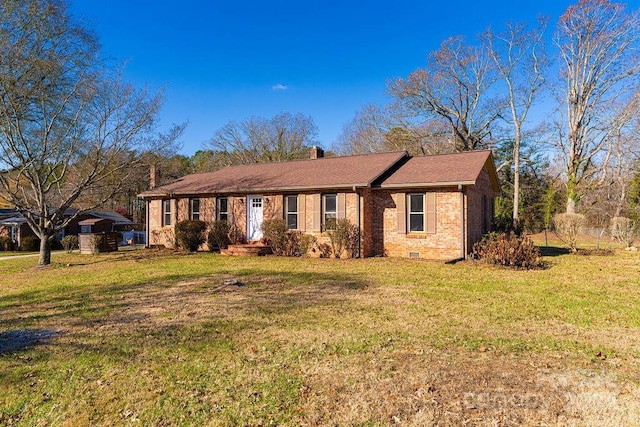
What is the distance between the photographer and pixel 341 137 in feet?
126

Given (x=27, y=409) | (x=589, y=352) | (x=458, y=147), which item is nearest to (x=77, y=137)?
(x=27, y=409)

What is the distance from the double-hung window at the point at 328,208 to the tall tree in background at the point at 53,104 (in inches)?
302

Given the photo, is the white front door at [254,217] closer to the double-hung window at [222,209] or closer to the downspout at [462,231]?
the double-hung window at [222,209]

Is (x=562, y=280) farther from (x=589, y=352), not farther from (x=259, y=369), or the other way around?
(x=259, y=369)

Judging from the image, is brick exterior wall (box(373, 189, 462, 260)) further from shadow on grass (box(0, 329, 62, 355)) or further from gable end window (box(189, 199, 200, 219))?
shadow on grass (box(0, 329, 62, 355))

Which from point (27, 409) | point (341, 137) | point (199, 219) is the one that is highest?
point (341, 137)

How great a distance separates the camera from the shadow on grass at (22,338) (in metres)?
4.99

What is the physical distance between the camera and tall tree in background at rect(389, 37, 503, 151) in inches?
1051

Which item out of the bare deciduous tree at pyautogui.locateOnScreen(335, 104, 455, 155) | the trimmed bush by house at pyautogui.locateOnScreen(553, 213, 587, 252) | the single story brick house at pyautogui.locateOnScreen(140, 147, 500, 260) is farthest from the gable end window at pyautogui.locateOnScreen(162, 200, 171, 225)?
the trimmed bush by house at pyautogui.locateOnScreen(553, 213, 587, 252)

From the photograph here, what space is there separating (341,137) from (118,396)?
3637 centimetres

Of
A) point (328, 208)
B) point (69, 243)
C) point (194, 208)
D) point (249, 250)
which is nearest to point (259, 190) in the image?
point (249, 250)

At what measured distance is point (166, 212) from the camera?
1925 centimetres

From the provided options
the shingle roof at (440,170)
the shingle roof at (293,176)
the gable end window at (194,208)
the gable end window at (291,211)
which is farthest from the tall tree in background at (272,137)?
the shingle roof at (440,170)

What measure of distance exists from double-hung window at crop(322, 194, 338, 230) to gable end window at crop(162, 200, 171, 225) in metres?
9.23
